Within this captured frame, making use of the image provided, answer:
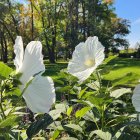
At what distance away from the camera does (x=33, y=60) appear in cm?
103

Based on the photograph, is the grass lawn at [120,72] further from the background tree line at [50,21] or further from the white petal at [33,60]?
the background tree line at [50,21]

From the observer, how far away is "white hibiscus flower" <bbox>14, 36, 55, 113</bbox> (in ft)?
3.19

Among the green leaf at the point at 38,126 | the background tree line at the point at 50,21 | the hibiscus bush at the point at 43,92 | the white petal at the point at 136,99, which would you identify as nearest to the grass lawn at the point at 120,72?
the hibiscus bush at the point at 43,92

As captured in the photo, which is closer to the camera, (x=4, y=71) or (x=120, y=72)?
(x=4, y=71)

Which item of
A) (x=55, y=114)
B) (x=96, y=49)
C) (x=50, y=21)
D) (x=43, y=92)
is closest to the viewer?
(x=43, y=92)

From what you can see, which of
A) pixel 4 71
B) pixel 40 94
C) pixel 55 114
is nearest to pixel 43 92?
pixel 40 94

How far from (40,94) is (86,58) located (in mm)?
518

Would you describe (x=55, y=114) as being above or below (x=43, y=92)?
below

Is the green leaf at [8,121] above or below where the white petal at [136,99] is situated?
below

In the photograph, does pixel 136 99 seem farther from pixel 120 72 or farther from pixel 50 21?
pixel 50 21

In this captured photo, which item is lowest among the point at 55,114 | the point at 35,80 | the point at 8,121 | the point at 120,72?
the point at 120,72

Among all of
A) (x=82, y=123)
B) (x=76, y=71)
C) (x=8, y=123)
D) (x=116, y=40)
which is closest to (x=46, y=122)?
(x=76, y=71)

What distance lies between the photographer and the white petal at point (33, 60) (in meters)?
1.02

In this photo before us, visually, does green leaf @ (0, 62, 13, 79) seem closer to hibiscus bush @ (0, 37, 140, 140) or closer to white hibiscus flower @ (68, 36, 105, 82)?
hibiscus bush @ (0, 37, 140, 140)
